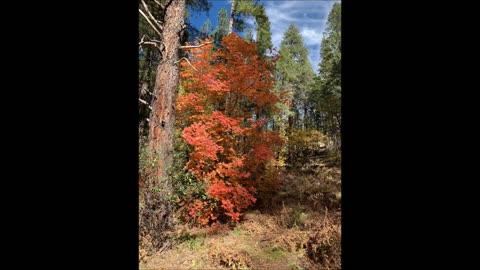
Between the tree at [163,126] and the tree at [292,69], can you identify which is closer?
the tree at [163,126]

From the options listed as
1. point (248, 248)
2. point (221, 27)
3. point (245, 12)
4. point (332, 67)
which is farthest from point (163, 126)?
point (332, 67)

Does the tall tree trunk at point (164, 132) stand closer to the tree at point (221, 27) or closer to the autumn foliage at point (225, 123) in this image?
the autumn foliage at point (225, 123)

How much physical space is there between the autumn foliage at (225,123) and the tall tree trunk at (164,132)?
58.5 inches

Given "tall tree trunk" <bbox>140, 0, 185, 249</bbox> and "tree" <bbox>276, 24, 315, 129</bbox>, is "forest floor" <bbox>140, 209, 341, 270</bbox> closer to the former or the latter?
"tall tree trunk" <bbox>140, 0, 185, 249</bbox>

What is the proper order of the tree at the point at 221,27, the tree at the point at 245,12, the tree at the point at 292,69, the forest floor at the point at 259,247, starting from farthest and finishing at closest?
the tree at the point at 292,69 < the tree at the point at 221,27 < the tree at the point at 245,12 < the forest floor at the point at 259,247

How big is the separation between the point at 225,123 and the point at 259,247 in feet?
12.4

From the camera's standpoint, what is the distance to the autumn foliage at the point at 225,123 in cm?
831

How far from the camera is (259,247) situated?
7438 mm

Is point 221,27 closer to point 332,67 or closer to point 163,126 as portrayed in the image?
point 332,67

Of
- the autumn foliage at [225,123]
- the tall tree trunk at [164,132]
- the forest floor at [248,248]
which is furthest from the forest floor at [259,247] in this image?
the autumn foliage at [225,123]
